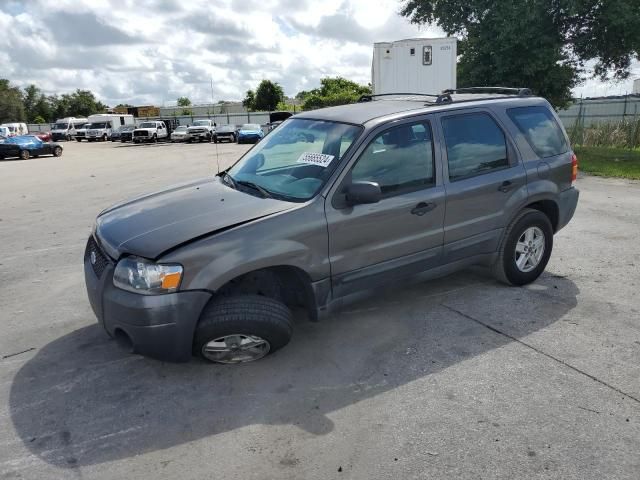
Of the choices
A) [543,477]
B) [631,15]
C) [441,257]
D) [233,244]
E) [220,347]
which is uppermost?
[631,15]

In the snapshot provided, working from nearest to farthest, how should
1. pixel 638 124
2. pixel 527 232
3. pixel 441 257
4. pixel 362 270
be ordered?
pixel 362 270 → pixel 441 257 → pixel 527 232 → pixel 638 124

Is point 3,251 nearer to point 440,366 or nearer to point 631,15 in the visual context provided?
point 440,366

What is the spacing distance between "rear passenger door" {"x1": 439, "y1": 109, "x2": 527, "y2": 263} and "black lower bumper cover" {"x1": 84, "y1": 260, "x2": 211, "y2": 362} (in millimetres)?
2187

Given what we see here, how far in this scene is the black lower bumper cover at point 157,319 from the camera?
10.5 ft

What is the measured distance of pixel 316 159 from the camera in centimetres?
395

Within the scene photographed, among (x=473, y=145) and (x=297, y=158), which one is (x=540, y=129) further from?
(x=297, y=158)

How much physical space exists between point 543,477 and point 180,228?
251 cm

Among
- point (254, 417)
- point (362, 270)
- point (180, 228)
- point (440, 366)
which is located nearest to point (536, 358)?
point (440, 366)

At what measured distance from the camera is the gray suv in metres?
3.30

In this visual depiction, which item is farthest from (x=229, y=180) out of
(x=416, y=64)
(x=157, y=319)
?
(x=416, y=64)

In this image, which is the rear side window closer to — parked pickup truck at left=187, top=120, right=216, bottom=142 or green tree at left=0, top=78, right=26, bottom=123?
parked pickup truck at left=187, top=120, right=216, bottom=142

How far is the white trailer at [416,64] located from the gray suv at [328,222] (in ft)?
32.5

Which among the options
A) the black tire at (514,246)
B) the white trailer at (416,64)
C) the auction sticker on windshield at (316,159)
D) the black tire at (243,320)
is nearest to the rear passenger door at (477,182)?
the black tire at (514,246)

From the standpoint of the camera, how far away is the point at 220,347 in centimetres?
354
